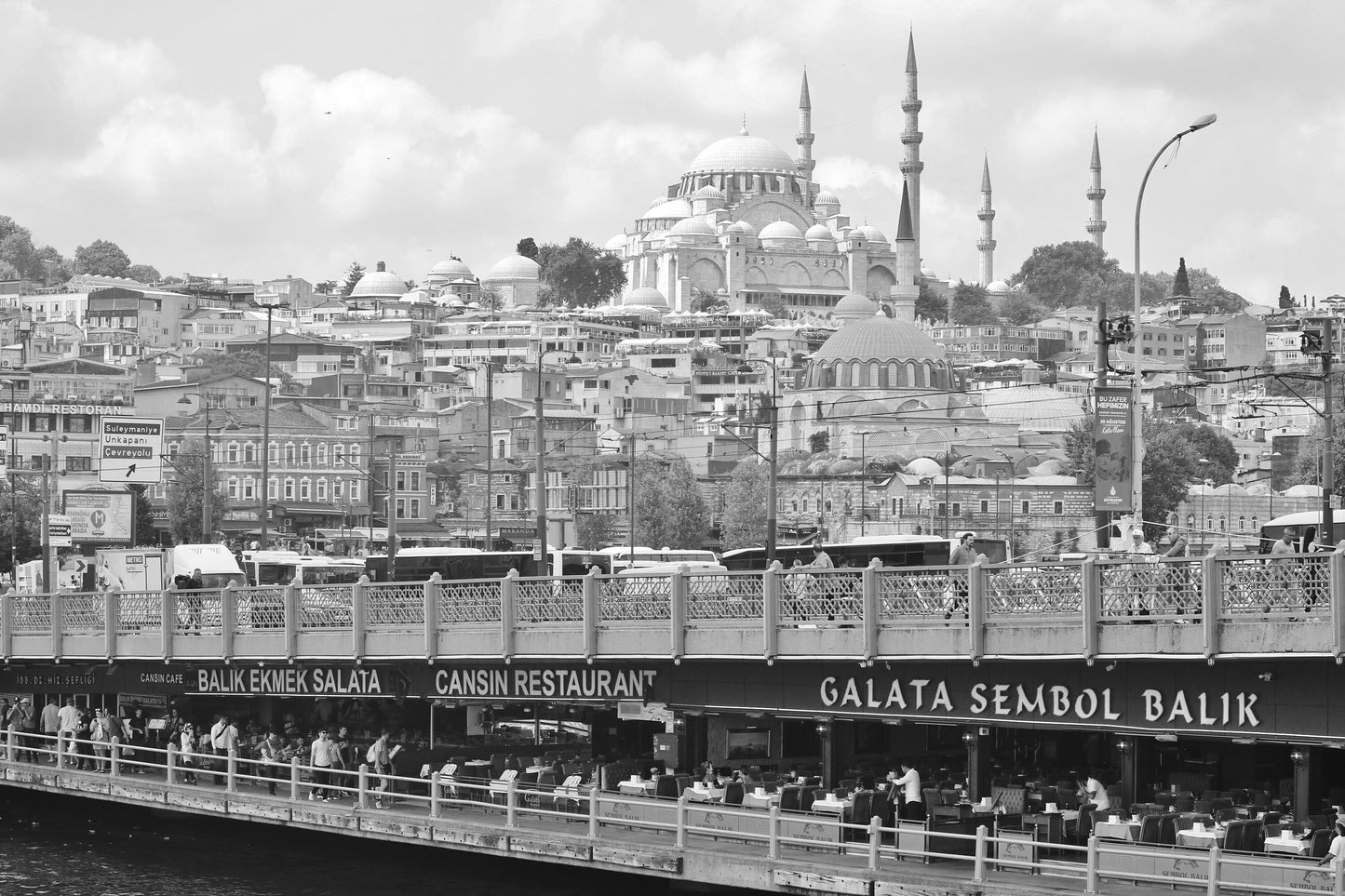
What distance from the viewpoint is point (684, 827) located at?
2469cm

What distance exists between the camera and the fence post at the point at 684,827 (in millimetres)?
23859

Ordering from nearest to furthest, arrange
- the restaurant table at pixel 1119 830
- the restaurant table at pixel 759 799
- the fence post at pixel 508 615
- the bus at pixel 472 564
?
the restaurant table at pixel 1119 830 → the restaurant table at pixel 759 799 → the fence post at pixel 508 615 → the bus at pixel 472 564

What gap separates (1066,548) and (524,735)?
284 feet

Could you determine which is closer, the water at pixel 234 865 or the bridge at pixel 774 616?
the bridge at pixel 774 616

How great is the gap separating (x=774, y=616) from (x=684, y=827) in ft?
7.97

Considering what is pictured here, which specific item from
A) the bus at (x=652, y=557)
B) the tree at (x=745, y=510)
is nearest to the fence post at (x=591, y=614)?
the bus at (x=652, y=557)

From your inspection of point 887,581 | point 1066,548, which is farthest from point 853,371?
point 887,581

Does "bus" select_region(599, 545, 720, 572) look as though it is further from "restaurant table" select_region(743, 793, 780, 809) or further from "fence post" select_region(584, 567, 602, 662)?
"restaurant table" select_region(743, 793, 780, 809)

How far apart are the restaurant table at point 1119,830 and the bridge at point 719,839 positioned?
0.42 ft

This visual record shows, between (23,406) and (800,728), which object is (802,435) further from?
(800,728)

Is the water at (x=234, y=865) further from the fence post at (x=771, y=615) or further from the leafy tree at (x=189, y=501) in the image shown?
the leafy tree at (x=189, y=501)

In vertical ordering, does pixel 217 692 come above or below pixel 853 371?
below

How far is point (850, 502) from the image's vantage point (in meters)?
126

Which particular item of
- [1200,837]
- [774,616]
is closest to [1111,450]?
[774,616]
